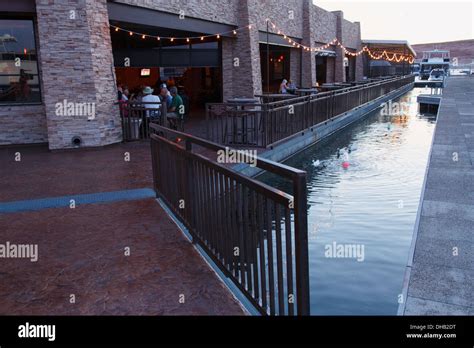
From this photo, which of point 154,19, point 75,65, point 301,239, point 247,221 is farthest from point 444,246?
point 154,19

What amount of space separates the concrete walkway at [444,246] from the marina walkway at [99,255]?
1463 mm

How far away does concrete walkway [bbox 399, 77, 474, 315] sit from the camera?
3324 millimetres

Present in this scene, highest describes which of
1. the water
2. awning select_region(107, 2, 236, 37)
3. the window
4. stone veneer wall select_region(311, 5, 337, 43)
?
stone veneer wall select_region(311, 5, 337, 43)

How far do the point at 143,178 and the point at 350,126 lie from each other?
1084 centimetres

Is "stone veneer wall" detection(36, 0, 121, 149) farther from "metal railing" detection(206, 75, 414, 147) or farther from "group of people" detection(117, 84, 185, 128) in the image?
"metal railing" detection(206, 75, 414, 147)

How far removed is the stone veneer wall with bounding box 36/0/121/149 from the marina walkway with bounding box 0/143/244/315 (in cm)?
323

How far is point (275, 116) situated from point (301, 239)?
7839 mm

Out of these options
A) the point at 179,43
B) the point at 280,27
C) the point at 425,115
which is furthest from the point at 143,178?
the point at 280,27

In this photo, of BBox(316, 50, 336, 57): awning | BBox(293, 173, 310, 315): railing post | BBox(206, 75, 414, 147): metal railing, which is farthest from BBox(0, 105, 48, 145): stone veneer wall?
BBox(316, 50, 336, 57): awning

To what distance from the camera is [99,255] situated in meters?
4.41

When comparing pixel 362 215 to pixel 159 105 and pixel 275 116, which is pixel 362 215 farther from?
pixel 159 105

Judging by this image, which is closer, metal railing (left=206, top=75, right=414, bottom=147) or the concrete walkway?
the concrete walkway
